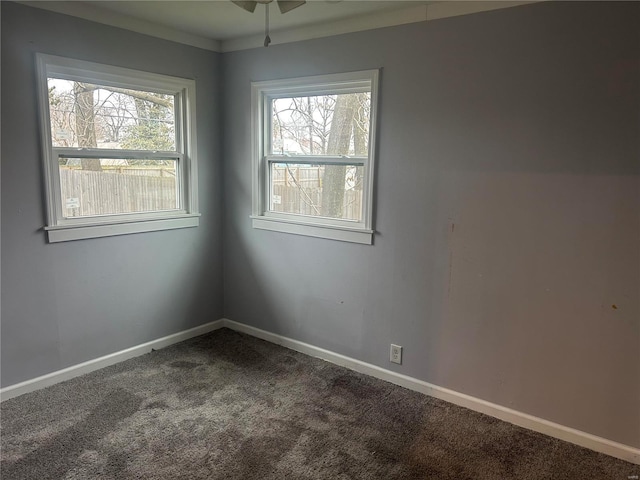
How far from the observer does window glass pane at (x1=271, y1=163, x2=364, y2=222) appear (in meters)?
3.16

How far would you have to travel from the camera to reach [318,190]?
3361 mm

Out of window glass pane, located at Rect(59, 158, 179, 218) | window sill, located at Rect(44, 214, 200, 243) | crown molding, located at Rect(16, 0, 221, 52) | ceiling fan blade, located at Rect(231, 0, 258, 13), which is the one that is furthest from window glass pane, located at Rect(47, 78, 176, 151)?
ceiling fan blade, located at Rect(231, 0, 258, 13)

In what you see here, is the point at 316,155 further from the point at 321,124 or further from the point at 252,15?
the point at 252,15

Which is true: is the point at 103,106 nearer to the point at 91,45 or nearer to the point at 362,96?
the point at 91,45

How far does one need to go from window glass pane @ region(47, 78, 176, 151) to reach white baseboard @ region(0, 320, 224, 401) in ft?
4.92

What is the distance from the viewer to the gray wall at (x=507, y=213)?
2.20 m

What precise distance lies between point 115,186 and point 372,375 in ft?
7.50

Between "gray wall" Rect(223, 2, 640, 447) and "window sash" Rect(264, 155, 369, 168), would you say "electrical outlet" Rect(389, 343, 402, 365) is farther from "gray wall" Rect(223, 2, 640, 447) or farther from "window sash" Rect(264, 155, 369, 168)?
"window sash" Rect(264, 155, 369, 168)

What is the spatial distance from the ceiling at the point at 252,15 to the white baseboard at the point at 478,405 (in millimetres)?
2283

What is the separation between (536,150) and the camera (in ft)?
7.78

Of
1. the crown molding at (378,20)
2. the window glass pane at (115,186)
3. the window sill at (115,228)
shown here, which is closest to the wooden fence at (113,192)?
the window glass pane at (115,186)

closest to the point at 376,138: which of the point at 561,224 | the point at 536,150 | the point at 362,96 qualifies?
the point at 362,96


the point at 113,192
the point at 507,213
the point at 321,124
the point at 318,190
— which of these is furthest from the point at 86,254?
the point at 507,213

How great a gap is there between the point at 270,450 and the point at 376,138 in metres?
1.97
